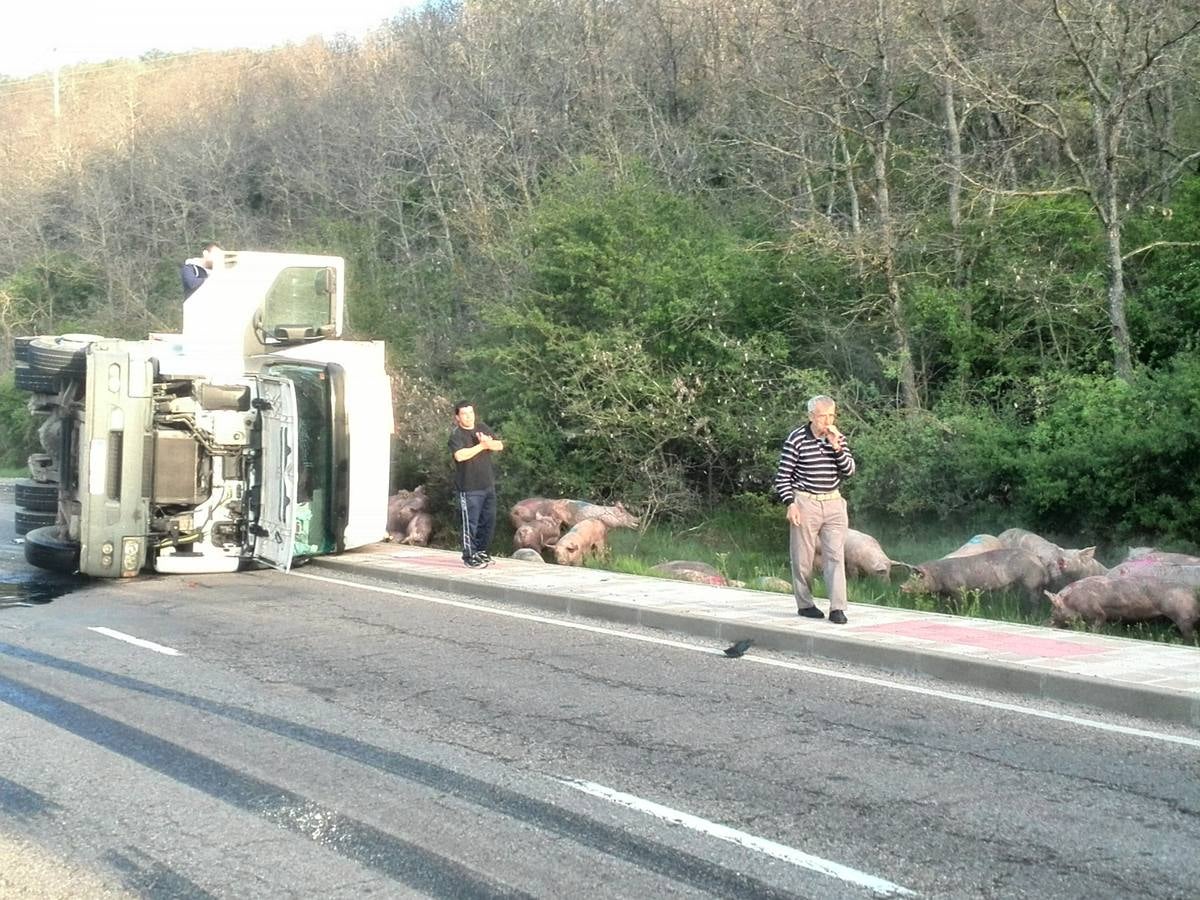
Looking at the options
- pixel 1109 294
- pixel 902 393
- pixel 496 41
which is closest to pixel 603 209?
pixel 902 393

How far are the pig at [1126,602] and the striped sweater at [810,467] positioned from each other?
2.13 metres

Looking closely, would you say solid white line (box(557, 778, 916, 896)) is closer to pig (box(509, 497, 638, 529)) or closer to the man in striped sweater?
the man in striped sweater

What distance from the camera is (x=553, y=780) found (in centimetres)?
646

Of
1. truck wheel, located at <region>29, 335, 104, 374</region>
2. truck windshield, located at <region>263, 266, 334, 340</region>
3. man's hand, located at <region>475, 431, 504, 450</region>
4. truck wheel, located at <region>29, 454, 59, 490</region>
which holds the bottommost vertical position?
truck wheel, located at <region>29, 454, 59, 490</region>

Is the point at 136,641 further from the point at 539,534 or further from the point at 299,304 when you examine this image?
the point at 539,534

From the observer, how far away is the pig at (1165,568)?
34.2 feet

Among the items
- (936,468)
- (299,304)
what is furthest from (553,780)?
(936,468)

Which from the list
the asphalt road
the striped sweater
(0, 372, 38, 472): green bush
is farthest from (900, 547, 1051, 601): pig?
(0, 372, 38, 472): green bush

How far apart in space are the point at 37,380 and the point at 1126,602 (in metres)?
10.4

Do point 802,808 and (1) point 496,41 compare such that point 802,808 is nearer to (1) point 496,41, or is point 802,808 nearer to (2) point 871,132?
(2) point 871,132

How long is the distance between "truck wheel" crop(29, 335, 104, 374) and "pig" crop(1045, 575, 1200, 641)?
9.22 metres

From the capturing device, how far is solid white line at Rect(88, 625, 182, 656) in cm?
996

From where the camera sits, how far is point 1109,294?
55.7 ft

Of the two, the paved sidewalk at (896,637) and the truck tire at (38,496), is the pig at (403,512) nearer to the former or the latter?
the paved sidewalk at (896,637)
